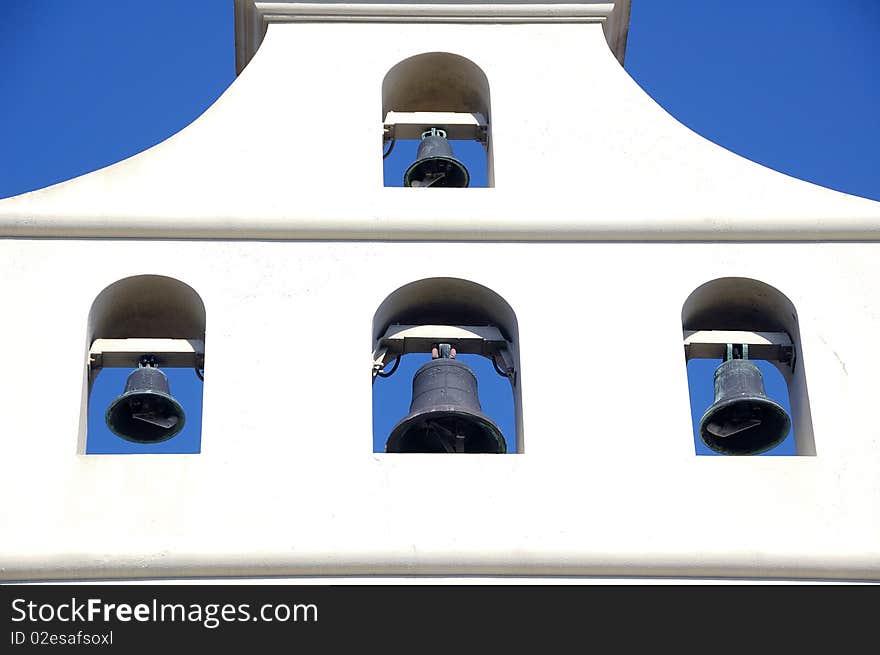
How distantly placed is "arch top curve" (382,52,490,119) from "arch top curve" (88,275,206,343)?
242 cm

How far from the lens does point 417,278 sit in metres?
16.8

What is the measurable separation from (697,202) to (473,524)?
10.3 feet

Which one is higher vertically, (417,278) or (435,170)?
(435,170)

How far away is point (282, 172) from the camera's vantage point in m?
17.7

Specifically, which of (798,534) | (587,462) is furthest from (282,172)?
(798,534)

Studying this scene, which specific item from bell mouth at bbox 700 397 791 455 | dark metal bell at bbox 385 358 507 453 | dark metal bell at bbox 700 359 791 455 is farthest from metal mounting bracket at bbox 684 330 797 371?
dark metal bell at bbox 385 358 507 453

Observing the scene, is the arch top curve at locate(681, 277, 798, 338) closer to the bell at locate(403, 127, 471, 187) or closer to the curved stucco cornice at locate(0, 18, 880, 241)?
the curved stucco cornice at locate(0, 18, 880, 241)

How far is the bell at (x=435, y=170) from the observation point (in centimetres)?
1823

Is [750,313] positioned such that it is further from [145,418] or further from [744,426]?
[145,418]

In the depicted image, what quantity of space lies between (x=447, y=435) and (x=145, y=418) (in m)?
1.89

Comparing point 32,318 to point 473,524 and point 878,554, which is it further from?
point 878,554

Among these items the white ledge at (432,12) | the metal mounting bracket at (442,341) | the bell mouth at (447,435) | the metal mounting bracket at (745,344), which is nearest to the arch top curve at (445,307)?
the metal mounting bracket at (442,341)

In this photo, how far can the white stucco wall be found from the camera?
50.2 feet

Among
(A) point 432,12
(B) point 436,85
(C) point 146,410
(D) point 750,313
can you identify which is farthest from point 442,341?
(A) point 432,12
